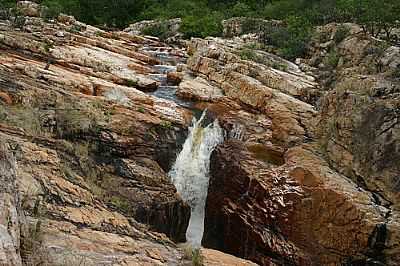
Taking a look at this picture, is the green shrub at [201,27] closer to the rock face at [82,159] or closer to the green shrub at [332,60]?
the green shrub at [332,60]

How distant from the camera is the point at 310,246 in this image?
9.63m

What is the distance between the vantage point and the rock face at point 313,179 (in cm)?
939

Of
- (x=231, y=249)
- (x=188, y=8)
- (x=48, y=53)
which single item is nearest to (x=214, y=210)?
(x=231, y=249)

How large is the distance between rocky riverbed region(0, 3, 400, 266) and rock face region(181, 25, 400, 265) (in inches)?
1.1

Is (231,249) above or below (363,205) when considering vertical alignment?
below

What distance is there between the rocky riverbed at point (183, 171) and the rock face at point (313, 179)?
1.1 inches

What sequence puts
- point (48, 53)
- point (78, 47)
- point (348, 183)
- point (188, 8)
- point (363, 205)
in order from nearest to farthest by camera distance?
1. point (363, 205)
2. point (348, 183)
3. point (48, 53)
4. point (78, 47)
5. point (188, 8)

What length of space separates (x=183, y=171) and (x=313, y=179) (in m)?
3.75

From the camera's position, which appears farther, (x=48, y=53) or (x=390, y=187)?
(x=48, y=53)

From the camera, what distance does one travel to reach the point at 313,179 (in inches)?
400

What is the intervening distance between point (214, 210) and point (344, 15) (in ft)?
60.8

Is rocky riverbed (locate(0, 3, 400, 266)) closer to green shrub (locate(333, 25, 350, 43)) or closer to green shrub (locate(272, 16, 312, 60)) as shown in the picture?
green shrub (locate(333, 25, 350, 43))

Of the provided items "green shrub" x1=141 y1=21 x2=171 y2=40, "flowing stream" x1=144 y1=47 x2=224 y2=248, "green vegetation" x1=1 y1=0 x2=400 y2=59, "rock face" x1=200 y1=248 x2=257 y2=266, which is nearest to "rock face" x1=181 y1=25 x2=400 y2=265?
"flowing stream" x1=144 y1=47 x2=224 y2=248

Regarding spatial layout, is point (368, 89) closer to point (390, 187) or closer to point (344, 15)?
point (390, 187)
